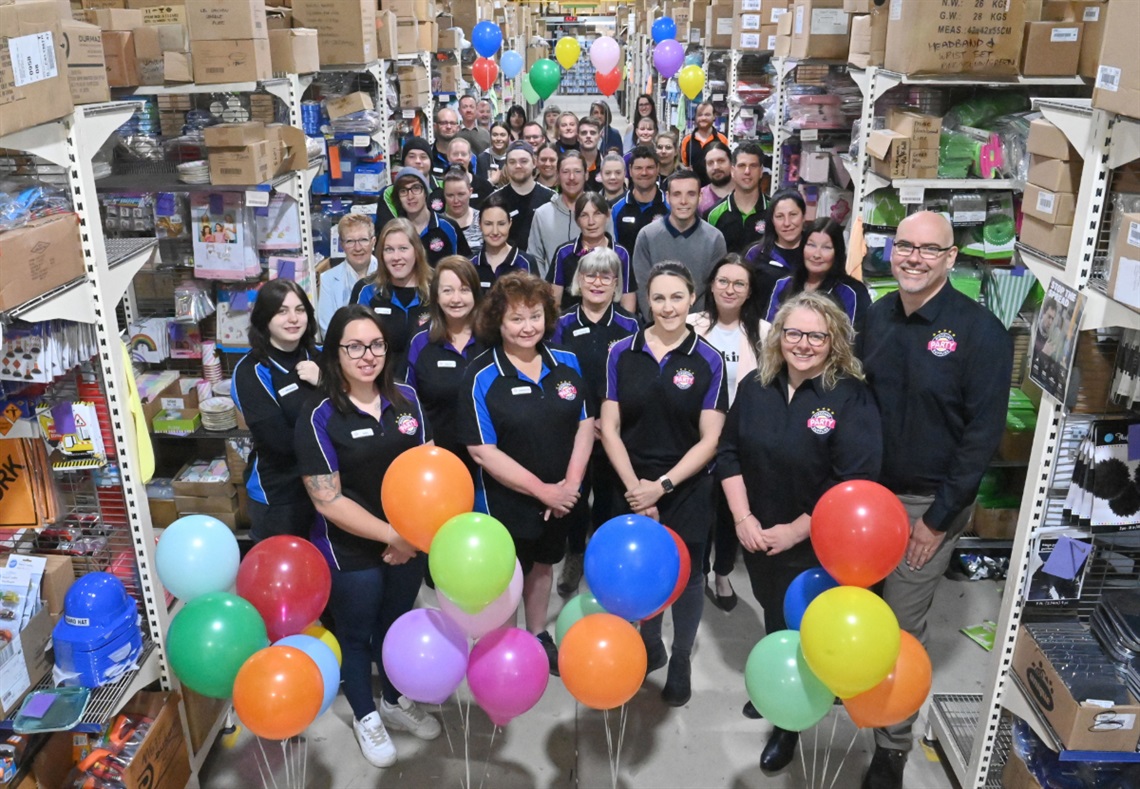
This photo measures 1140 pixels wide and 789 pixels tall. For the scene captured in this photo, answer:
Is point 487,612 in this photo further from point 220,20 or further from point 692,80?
point 692,80

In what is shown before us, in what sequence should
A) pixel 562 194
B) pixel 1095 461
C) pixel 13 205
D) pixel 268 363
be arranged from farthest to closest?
pixel 562 194, pixel 268 363, pixel 1095 461, pixel 13 205

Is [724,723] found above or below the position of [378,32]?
below

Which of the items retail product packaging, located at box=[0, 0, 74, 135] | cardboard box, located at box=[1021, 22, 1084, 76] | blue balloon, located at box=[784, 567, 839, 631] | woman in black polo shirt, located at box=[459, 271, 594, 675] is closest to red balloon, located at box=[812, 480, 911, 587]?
blue balloon, located at box=[784, 567, 839, 631]

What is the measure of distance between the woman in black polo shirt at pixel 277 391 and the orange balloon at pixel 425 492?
0.83 m

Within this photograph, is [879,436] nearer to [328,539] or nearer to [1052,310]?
[1052,310]

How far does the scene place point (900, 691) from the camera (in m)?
2.38

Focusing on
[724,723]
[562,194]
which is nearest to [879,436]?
[724,723]

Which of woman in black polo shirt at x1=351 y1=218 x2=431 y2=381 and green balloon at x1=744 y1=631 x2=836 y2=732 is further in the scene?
woman in black polo shirt at x1=351 y1=218 x2=431 y2=381

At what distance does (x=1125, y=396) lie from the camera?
2381 millimetres

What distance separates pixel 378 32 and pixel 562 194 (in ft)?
→ 6.94

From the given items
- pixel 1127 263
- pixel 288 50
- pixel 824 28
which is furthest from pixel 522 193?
pixel 1127 263

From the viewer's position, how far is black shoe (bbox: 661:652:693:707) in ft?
11.2

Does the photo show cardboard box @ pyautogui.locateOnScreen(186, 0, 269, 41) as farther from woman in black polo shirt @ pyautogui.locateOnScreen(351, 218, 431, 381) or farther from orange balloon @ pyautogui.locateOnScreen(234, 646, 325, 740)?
orange balloon @ pyautogui.locateOnScreen(234, 646, 325, 740)

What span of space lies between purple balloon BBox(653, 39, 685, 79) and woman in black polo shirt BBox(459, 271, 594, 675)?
7.48 m
